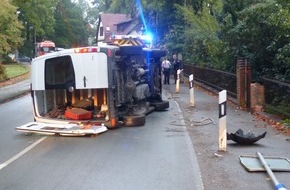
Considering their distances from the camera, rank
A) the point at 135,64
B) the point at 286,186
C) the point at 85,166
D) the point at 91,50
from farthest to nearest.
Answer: the point at 135,64 < the point at 91,50 < the point at 85,166 < the point at 286,186

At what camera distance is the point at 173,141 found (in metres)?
10.8

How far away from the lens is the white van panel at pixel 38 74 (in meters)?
12.4

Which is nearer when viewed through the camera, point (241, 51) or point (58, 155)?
point (58, 155)

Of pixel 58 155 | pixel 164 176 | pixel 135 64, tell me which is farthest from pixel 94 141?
pixel 135 64

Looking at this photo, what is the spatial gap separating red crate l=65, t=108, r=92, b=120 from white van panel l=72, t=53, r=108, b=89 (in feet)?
2.37

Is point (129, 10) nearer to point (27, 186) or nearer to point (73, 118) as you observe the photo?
point (73, 118)

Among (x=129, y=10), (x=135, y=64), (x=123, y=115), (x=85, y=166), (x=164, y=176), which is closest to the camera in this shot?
(x=164, y=176)

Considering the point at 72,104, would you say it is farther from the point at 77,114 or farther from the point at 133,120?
the point at 133,120

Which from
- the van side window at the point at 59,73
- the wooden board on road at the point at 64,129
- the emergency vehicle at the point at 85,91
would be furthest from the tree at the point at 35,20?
the wooden board on road at the point at 64,129

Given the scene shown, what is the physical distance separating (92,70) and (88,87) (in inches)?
16.8

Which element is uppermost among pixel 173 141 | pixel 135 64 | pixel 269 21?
pixel 269 21

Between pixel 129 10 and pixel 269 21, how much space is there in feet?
110

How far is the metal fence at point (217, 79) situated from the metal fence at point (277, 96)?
353 centimetres

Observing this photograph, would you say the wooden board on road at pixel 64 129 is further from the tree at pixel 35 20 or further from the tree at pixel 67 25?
the tree at pixel 67 25
